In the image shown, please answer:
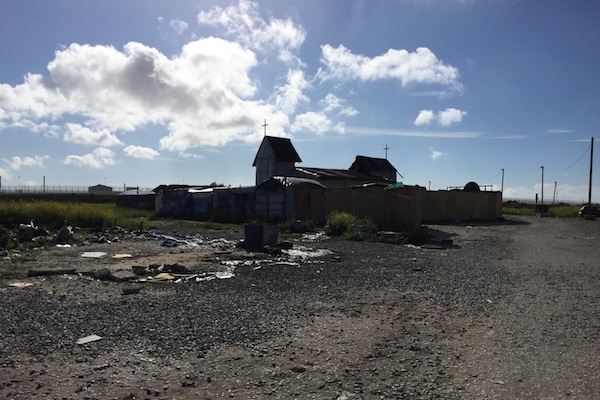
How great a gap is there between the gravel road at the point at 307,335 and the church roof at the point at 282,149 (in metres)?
32.8

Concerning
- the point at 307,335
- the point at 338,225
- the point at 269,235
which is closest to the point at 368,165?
the point at 338,225

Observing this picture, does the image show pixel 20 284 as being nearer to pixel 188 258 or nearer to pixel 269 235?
pixel 188 258

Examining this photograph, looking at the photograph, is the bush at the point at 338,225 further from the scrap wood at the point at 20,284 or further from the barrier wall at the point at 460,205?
the barrier wall at the point at 460,205

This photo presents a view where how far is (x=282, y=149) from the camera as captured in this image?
44188mm

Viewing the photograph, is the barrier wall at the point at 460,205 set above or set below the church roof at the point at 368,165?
below

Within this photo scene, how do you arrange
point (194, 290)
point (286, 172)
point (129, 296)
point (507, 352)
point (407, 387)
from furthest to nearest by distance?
point (286, 172)
point (194, 290)
point (129, 296)
point (507, 352)
point (407, 387)

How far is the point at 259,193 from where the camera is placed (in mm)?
29391

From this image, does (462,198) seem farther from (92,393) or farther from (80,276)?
(92,393)

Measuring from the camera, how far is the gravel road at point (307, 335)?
4.35 metres

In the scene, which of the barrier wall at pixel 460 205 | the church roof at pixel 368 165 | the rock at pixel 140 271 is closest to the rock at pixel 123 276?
the rock at pixel 140 271

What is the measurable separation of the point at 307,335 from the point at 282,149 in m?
38.9

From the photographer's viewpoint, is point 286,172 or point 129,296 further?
point 286,172

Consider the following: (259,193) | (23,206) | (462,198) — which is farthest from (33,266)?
(462,198)

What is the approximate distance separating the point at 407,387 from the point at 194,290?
5049mm
